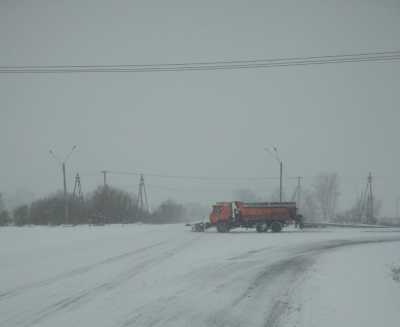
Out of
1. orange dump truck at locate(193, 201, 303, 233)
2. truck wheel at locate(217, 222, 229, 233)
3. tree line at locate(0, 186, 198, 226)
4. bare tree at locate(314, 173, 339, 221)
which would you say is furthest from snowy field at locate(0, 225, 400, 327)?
bare tree at locate(314, 173, 339, 221)

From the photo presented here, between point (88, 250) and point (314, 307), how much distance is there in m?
11.7

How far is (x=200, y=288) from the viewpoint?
927 centimetres

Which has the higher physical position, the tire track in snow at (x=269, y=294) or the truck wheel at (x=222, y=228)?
the tire track in snow at (x=269, y=294)

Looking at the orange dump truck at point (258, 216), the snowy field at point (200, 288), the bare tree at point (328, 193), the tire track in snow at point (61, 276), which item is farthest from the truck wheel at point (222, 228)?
the bare tree at point (328, 193)

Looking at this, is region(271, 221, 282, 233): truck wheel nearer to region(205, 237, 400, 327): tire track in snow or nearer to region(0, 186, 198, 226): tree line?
region(205, 237, 400, 327): tire track in snow

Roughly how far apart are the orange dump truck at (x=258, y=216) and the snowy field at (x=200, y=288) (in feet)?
42.8

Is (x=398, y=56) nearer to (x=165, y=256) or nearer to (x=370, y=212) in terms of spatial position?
(x=165, y=256)

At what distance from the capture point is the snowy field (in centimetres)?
696

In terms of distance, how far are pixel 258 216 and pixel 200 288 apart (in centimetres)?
2042

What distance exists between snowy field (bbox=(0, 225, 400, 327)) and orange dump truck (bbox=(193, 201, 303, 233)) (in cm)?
1306

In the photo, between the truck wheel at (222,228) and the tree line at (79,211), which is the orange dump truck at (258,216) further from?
the tree line at (79,211)

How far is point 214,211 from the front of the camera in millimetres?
31047

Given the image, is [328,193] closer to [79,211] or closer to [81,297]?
[79,211]

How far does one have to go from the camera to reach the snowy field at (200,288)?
6.96m
